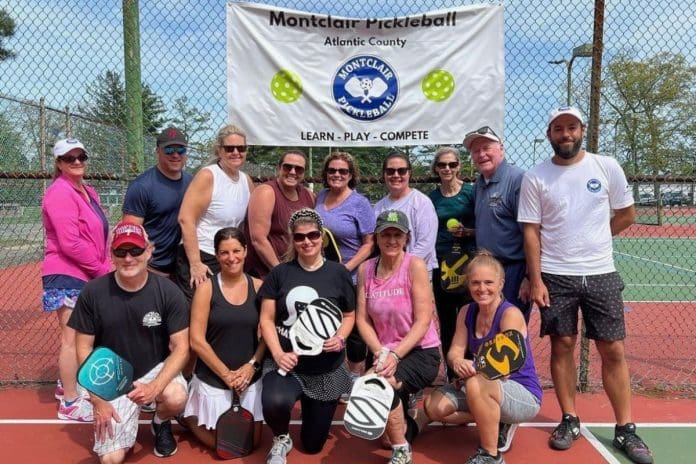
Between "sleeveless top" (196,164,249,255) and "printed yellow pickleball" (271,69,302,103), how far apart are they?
1164mm

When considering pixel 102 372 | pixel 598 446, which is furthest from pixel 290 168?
pixel 598 446

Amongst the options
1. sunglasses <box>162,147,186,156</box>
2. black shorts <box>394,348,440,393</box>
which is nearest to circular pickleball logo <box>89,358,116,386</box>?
sunglasses <box>162,147,186,156</box>

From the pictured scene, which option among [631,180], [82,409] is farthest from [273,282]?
[631,180]

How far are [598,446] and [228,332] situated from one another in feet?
8.56

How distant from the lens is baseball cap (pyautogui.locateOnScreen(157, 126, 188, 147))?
3.91 metres

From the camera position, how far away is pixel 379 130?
483 cm

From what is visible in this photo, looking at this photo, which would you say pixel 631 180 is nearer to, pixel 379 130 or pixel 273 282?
pixel 379 130

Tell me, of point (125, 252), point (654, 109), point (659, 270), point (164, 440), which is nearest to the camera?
point (125, 252)

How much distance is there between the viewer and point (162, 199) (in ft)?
12.9

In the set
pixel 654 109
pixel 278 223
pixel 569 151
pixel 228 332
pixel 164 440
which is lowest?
pixel 164 440

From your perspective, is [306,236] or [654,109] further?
[654,109]

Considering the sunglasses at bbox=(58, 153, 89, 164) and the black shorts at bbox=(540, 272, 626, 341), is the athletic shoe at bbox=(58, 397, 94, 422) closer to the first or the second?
the sunglasses at bbox=(58, 153, 89, 164)

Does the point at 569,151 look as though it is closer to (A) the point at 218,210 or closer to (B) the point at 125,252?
(A) the point at 218,210

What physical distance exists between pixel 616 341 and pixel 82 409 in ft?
12.5
